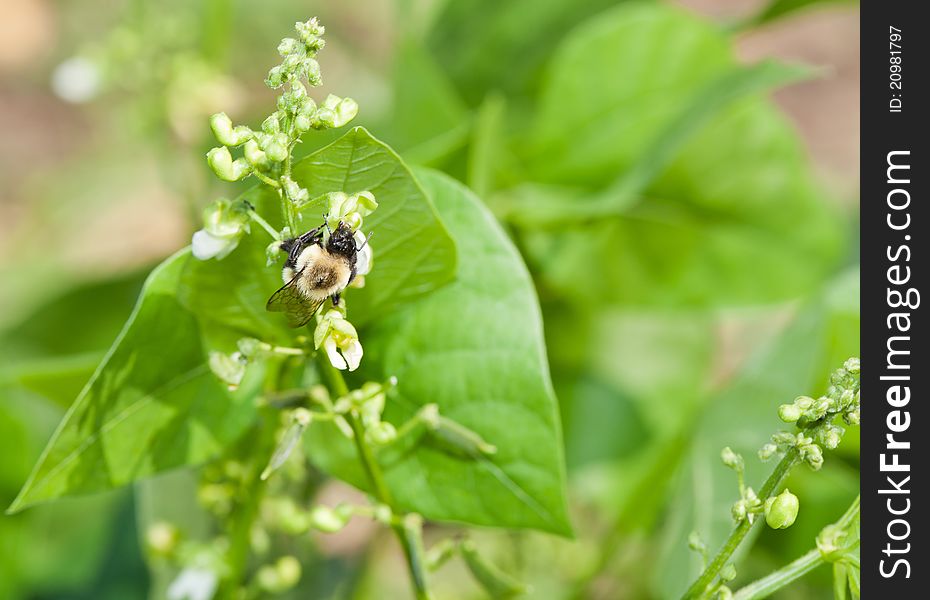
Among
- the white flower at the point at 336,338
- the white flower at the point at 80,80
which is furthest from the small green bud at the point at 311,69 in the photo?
the white flower at the point at 80,80

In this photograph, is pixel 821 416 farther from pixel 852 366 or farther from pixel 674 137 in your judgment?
pixel 674 137

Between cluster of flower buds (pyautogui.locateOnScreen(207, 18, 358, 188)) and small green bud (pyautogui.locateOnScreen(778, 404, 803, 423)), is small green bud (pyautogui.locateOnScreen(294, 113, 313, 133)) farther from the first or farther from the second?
small green bud (pyautogui.locateOnScreen(778, 404, 803, 423))

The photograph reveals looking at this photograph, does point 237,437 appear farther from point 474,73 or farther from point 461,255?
point 474,73

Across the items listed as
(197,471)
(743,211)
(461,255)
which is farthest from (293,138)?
(743,211)

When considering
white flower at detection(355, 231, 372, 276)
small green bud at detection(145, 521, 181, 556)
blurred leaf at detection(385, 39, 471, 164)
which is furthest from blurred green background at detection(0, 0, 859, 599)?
white flower at detection(355, 231, 372, 276)

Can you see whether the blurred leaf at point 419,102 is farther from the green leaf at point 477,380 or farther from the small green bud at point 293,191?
the small green bud at point 293,191
